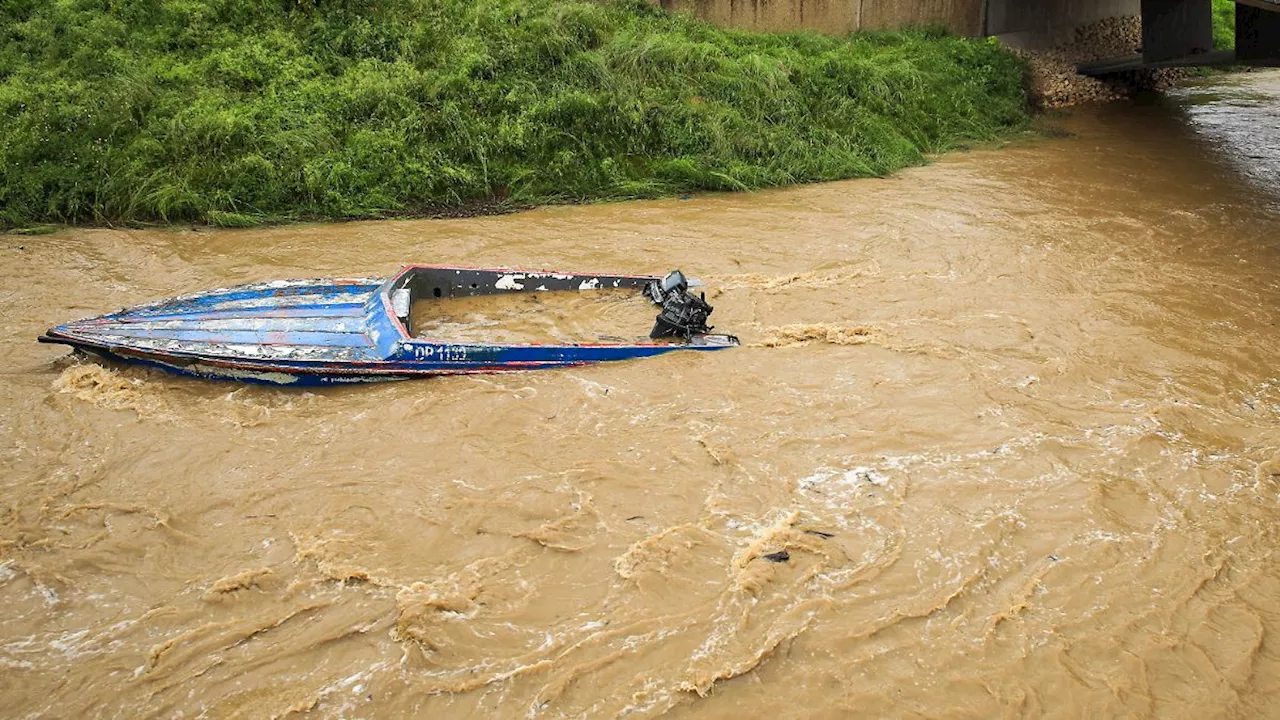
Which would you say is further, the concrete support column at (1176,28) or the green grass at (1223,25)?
Answer: the green grass at (1223,25)

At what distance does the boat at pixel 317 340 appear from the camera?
20.0 feet

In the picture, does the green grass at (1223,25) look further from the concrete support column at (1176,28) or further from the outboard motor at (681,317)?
the outboard motor at (681,317)

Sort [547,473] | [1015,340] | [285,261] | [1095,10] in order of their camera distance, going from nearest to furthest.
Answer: [547,473], [1015,340], [285,261], [1095,10]

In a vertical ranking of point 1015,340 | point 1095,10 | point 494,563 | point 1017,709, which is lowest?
point 1017,709

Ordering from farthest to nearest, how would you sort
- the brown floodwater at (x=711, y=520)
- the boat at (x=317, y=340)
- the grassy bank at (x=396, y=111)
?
1. the grassy bank at (x=396, y=111)
2. the boat at (x=317, y=340)
3. the brown floodwater at (x=711, y=520)

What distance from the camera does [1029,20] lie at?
18.0m

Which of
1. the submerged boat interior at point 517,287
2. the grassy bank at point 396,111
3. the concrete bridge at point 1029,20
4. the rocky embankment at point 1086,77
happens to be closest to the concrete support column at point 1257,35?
the concrete bridge at point 1029,20

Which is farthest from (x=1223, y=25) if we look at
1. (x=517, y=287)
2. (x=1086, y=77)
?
(x=517, y=287)

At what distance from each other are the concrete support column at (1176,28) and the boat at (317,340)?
541 inches

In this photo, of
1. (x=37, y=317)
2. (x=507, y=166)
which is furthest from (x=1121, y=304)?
(x=37, y=317)

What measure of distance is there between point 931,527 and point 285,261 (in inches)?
279

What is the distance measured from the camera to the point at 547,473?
5.25 metres

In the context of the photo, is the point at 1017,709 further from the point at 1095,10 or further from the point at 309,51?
the point at 1095,10

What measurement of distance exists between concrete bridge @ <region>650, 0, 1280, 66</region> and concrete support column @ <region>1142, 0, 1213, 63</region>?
0.02 metres
